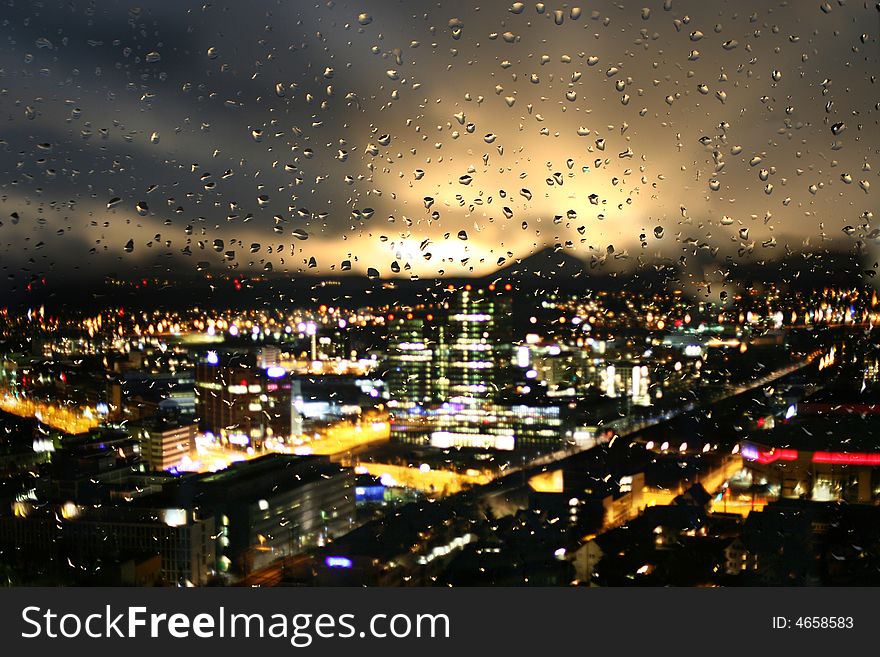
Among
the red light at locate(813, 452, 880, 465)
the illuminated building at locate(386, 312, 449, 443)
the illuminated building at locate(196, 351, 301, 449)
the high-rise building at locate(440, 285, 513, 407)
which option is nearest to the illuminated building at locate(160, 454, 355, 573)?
the illuminated building at locate(196, 351, 301, 449)

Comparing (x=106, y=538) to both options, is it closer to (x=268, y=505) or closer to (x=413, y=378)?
(x=268, y=505)

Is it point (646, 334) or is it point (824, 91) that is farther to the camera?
point (646, 334)

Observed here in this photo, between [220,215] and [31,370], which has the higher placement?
[220,215]

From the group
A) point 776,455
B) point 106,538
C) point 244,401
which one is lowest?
point 106,538

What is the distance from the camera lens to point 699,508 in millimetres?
2438

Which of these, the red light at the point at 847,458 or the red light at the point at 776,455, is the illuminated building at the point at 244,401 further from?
the red light at the point at 847,458

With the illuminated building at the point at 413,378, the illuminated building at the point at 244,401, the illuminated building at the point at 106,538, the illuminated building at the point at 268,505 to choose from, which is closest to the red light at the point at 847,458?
the illuminated building at the point at 413,378

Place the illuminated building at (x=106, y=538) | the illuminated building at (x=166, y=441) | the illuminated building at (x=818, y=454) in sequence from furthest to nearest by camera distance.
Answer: the illuminated building at (x=166, y=441) < the illuminated building at (x=818, y=454) < the illuminated building at (x=106, y=538)

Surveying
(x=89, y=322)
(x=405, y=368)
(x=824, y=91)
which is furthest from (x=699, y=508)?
(x=89, y=322)

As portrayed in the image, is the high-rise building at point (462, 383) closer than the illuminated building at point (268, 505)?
No

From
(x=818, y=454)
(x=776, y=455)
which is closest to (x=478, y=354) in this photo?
(x=776, y=455)

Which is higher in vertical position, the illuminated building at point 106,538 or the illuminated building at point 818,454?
the illuminated building at point 818,454
